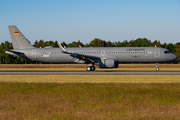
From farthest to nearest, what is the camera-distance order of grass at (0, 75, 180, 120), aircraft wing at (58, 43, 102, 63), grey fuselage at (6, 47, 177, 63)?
grey fuselage at (6, 47, 177, 63) < aircraft wing at (58, 43, 102, 63) < grass at (0, 75, 180, 120)

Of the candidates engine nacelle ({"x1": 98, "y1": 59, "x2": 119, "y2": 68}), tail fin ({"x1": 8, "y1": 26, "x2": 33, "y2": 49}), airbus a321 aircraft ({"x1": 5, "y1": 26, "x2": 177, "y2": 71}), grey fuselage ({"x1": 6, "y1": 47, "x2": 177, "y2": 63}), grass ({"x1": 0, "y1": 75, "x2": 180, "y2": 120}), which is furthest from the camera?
tail fin ({"x1": 8, "y1": 26, "x2": 33, "y2": 49})

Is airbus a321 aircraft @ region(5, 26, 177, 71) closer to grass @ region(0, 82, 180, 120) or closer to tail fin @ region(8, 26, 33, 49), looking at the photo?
tail fin @ region(8, 26, 33, 49)

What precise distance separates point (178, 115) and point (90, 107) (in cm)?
396

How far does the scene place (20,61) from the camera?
104312 mm

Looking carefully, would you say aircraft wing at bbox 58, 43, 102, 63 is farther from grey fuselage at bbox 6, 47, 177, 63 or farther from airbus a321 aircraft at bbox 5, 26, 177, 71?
grey fuselage at bbox 6, 47, 177, 63

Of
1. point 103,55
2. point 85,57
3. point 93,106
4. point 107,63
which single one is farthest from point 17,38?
point 93,106

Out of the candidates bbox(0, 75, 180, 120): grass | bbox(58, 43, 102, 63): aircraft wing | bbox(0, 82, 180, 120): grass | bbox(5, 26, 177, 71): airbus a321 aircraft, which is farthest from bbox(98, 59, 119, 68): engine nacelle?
bbox(0, 75, 180, 120): grass

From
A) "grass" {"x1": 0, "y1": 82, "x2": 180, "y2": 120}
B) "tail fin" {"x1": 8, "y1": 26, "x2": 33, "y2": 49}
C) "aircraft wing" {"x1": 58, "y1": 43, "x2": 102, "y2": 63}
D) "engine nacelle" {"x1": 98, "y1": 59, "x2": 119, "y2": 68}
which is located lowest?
"grass" {"x1": 0, "y1": 82, "x2": 180, "y2": 120}

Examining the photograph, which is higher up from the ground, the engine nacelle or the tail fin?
the tail fin

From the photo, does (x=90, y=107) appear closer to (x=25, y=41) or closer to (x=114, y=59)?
(x=114, y=59)

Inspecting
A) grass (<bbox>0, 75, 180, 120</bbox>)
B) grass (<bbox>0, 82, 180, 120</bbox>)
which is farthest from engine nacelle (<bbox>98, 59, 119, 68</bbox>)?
grass (<bbox>0, 75, 180, 120</bbox>)

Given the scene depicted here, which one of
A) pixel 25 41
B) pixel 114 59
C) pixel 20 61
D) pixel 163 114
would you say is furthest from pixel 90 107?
pixel 20 61

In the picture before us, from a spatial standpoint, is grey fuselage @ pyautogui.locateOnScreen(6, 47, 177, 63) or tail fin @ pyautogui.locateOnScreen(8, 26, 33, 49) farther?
tail fin @ pyautogui.locateOnScreen(8, 26, 33, 49)

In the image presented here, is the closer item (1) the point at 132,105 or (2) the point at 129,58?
(1) the point at 132,105
